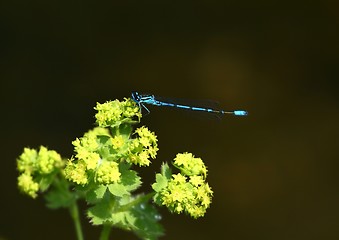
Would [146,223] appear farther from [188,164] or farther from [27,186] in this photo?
[27,186]

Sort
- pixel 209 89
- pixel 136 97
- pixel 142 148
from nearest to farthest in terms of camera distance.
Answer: pixel 142 148 < pixel 136 97 < pixel 209 89

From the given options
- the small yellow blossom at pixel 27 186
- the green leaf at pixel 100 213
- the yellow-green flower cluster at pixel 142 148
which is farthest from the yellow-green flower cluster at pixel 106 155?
the small yellow blossom at pixel 27 186

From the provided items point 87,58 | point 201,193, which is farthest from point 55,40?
point 201,193

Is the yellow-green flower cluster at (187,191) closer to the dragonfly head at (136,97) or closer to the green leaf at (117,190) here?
the green leaf at (117,190)

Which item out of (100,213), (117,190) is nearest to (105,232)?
(100,213)

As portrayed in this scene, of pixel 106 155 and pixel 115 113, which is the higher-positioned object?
pixel 115 113

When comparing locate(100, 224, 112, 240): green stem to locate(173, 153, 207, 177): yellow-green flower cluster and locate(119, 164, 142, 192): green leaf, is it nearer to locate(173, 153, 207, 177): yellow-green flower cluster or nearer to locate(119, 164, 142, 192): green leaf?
locate(119, 164, 142, 192): green leaf
